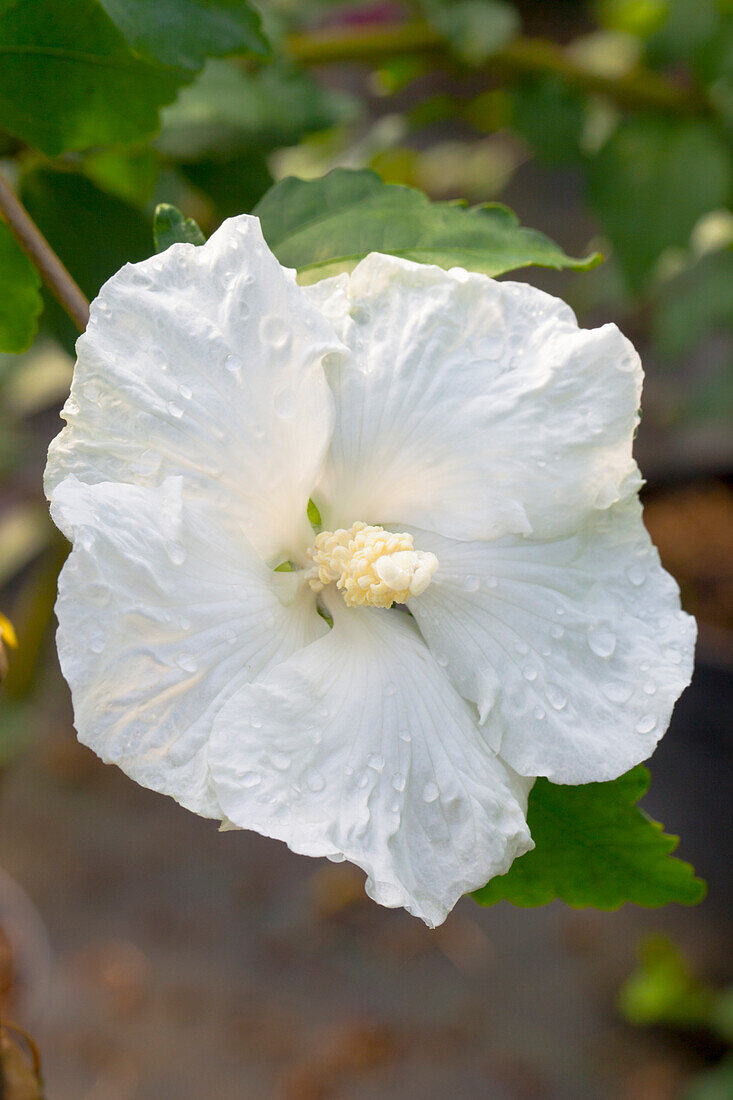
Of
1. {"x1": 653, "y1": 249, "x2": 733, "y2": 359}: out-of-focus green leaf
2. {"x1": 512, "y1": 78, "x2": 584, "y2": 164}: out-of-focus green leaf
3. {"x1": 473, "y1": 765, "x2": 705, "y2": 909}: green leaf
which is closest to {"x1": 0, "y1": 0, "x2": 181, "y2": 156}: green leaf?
{"x1": 473, "y1": 765, "x2": 705, "y2": 909}: green leaf

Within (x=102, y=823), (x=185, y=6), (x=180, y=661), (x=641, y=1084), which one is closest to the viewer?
(x=180, y=661)

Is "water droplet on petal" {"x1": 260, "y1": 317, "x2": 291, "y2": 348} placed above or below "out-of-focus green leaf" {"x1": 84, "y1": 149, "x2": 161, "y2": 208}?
above

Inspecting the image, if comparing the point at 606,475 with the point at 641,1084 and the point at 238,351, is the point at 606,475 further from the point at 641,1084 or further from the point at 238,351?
the point at 641,1084

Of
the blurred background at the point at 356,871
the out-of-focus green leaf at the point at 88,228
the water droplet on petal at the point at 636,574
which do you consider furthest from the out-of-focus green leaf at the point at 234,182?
the water droplet on petal at the point at 636,574

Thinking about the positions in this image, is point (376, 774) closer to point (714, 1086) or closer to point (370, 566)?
point (370, 566)

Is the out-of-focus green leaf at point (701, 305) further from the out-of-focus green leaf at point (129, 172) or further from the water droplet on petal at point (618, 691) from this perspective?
the water droplet on petal at point (618, 691)

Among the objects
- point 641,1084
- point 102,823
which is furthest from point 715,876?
point 102,823

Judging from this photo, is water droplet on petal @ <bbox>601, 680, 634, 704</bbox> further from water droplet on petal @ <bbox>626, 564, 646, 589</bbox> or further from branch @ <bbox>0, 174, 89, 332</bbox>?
branch @ <bbox>0, 174, 89, 332</bbox>
